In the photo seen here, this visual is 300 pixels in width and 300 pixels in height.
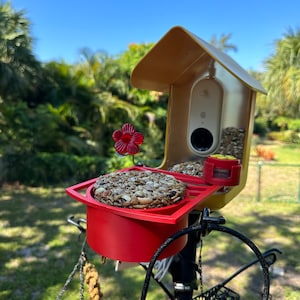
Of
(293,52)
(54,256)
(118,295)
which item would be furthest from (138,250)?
(293,52)

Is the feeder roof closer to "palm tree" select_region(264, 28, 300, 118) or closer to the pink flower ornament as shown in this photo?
the pink flower ornament

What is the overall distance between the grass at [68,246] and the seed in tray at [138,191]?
6.88 ft

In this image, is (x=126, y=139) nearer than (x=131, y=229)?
No

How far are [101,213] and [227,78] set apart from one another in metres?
1.23

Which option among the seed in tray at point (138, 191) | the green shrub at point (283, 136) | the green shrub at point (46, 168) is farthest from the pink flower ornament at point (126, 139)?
the green shrub at point (283, 136)

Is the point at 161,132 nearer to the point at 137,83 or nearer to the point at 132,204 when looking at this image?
the point at 137,83

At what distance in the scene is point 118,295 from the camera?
112 inches

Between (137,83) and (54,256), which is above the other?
(137,83)

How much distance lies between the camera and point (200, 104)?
1.91 metres

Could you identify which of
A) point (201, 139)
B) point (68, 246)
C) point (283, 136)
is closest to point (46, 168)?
point (68, 246)

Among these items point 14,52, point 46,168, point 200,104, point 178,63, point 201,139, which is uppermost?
point 14,52

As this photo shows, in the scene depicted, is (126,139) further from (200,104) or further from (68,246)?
(68,246)

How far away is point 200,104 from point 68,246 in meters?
2.76

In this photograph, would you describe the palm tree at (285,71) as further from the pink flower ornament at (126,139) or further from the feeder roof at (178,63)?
the pink flower ornament at (126,139)
